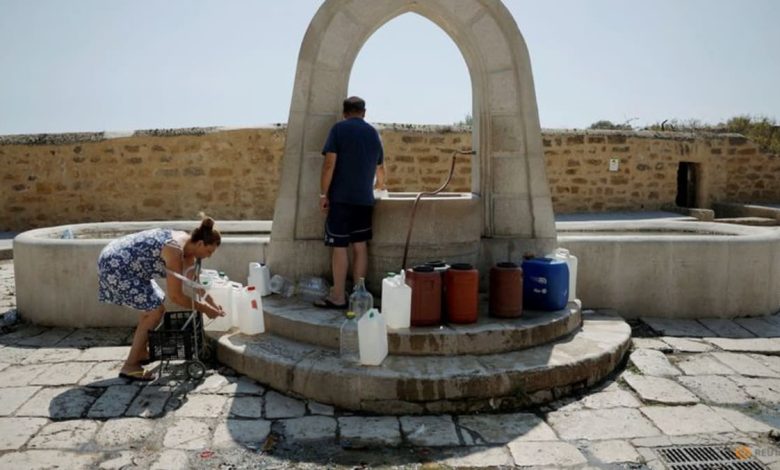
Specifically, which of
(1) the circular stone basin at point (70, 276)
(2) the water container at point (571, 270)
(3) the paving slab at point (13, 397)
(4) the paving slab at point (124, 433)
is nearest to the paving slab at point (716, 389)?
(2) the water container at point (571, 270)

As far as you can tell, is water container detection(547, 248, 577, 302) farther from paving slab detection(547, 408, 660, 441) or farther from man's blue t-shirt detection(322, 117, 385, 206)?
man's blue t-shirt detection(322, 117, 385, 206)

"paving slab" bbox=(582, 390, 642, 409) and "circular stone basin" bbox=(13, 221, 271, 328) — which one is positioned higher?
"circular stone basin" bbox=(13, 221, 271, 328)

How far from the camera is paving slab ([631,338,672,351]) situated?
5539mm

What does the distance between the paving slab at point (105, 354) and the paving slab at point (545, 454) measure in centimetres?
350

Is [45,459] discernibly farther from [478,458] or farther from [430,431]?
[478,458]

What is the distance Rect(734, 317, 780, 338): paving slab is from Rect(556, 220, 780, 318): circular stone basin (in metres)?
0.11

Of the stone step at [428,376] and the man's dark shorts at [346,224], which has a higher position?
the man's dark shorts at [346,224]

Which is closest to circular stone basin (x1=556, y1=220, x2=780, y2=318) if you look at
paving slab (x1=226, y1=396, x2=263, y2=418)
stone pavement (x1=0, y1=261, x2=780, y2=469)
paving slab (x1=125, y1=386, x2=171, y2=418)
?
stone pavement (x1=0, y1=261, x2=780, y2=469)

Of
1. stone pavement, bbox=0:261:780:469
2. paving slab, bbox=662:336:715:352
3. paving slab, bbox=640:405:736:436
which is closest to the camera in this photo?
stone pavement, bbox=0:261:780:469

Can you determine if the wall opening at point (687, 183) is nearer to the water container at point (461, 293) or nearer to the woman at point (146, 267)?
the water container at point (461, 293)

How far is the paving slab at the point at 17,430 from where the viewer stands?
3717 mm

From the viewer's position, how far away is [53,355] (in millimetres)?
5344

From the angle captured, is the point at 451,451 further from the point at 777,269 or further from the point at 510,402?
the point at 777,269

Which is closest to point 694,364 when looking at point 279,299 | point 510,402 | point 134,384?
point 510,402
